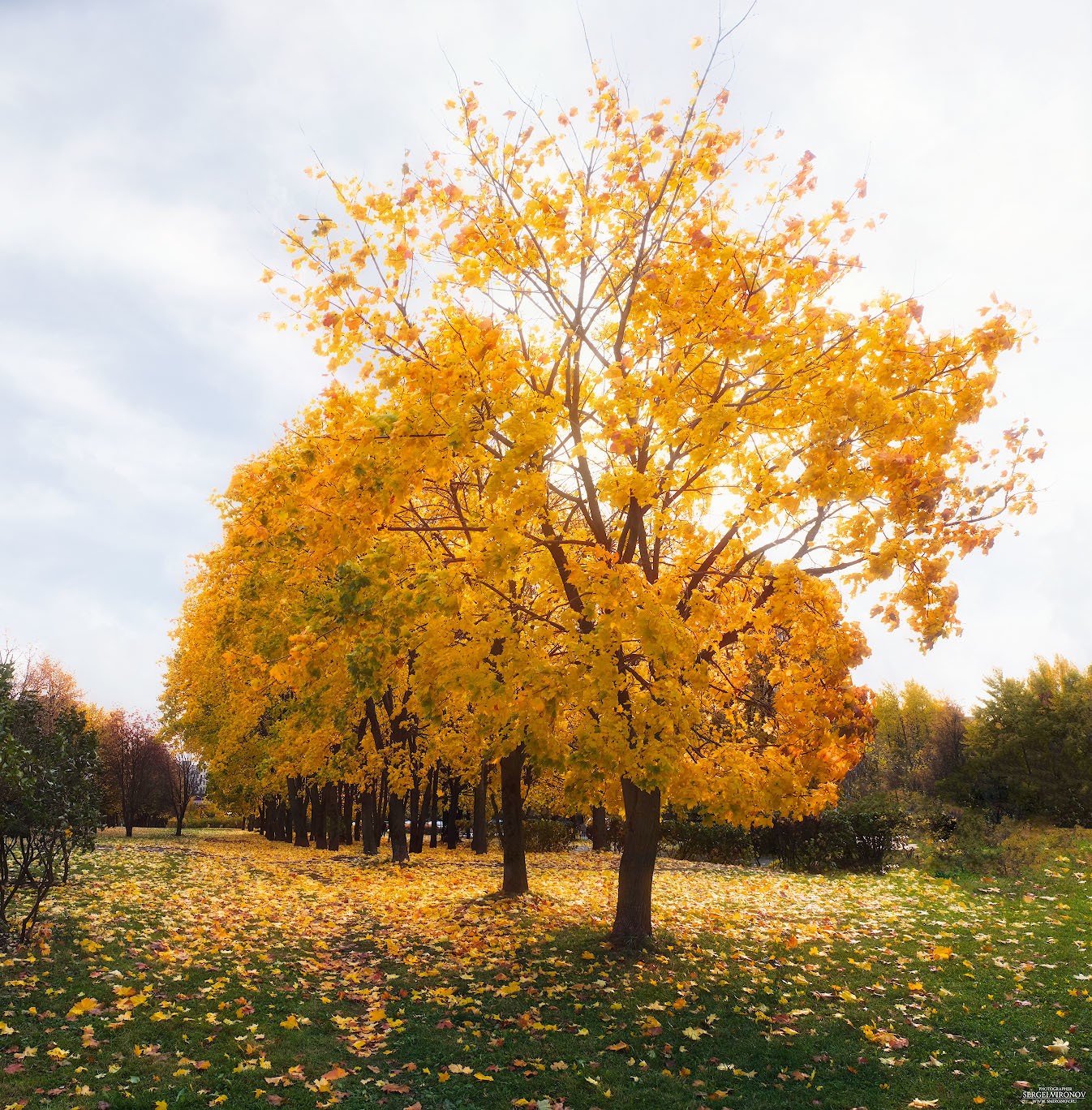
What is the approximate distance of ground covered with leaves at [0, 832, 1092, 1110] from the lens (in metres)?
5.55

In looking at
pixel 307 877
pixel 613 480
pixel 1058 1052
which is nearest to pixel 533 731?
pixel 613 480

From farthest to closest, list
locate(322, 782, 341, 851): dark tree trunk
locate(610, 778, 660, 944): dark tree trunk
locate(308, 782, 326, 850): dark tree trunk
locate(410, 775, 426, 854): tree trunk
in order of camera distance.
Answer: locate(308, 782, 326, 850): dark tree trunk < locate(322, 782, 341, 851): dark tree trunk < locate(410, 775, 426, 854): tree trunk < locate(610, 778, 660, 944): dark tree trunk

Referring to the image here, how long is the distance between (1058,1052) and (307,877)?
47.1 ft

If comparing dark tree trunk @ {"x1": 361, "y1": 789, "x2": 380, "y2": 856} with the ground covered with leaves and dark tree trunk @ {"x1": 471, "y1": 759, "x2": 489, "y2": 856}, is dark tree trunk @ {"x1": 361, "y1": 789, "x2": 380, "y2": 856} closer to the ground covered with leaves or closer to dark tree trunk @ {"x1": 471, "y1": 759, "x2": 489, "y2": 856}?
dark tree trunk @ {"x1": 471, "y1": 759, "x2": 489, "y2": 856}

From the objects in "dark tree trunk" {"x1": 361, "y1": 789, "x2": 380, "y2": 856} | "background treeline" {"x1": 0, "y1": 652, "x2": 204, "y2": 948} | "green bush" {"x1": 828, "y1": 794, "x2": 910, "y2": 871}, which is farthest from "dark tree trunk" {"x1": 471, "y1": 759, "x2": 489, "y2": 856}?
"background treeline" {"x1": 0, "y1": 652, "x2": 204, "y2": 948}

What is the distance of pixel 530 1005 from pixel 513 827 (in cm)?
629

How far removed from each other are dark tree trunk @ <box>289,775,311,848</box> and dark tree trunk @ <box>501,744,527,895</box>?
2008 centimetres

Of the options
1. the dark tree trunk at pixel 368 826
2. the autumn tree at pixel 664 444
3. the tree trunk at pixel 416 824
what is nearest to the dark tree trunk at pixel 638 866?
the autumn tree at pixel 664 444

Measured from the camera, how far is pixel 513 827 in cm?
1374

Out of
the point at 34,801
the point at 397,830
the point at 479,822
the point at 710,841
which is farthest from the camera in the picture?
the point at 479,822

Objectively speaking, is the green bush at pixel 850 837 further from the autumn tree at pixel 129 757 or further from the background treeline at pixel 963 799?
the autumn tree at pixel 129 757

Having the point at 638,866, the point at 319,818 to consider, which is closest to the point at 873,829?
the point at 638,866

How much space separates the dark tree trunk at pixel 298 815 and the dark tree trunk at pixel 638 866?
80.0 feet

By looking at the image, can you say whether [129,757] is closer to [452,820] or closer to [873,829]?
[452,820]
